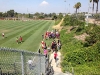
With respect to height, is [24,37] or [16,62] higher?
[16,62]

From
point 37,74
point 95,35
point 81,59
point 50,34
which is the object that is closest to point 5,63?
point 37,74

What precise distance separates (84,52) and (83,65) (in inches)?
89.5

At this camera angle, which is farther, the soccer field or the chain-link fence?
the soccer field

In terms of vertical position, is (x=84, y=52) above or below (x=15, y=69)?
below

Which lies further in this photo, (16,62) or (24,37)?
(24,37)

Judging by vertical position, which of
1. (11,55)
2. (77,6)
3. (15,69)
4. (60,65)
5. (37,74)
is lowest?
(60,65)

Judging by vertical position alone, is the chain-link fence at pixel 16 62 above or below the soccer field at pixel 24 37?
above

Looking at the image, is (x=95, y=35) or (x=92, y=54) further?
(x=95, y=35)

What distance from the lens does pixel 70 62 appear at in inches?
738

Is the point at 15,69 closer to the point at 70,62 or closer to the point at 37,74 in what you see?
the point at 37,74

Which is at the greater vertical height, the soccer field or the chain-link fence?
the chain-link fence

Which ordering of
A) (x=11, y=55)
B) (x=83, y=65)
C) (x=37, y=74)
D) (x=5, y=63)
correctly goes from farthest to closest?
(x=83, y=65), (x=37, y=74), (x=5, y=63), (x=11, y=55)

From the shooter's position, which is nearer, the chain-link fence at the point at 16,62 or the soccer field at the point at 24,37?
the chain-link fence at the point at 16,62

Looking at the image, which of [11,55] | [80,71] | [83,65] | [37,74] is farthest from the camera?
[83,65]
